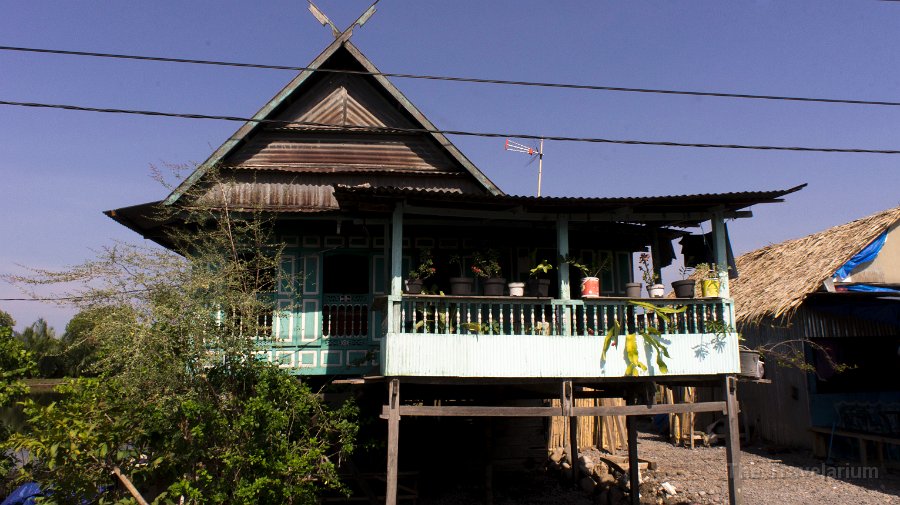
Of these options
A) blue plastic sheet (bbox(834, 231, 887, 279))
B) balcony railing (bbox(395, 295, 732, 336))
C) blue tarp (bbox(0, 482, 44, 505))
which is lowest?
blue tarp (bbox(0, 482, 44, 505))

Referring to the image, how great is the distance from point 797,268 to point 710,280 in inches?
341

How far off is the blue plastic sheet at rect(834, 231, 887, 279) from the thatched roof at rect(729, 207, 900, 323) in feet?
0.52

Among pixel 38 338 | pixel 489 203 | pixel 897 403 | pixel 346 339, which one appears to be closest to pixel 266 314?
pixel 346 339

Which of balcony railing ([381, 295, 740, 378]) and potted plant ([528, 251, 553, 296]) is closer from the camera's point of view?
balcony railing ([381, 295, 740, 378])

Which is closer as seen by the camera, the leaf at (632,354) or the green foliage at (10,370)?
the leaf at (632,354)

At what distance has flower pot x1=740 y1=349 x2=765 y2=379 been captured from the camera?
10352mm

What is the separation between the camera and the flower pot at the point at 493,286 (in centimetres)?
1013

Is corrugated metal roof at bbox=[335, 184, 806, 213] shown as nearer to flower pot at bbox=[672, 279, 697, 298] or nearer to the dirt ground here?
flower pot at bbox=[672, 279, 697, 298]

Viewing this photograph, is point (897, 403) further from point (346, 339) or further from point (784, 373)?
point (346, 339)

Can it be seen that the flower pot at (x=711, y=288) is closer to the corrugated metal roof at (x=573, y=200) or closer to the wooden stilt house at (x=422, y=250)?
the wooden stilt house at (x=422, y=250)

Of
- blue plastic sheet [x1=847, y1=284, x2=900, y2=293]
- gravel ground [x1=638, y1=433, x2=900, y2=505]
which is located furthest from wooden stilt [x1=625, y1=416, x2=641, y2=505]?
blue plastic sheet [x1=847, y1=284, x2=900, y2=293]

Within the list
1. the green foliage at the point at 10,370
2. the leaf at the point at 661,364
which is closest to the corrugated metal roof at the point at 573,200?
the leaf at the point at 661,364

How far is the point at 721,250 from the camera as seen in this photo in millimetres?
10570

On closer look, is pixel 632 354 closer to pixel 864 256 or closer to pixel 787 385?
pixel 864 256
